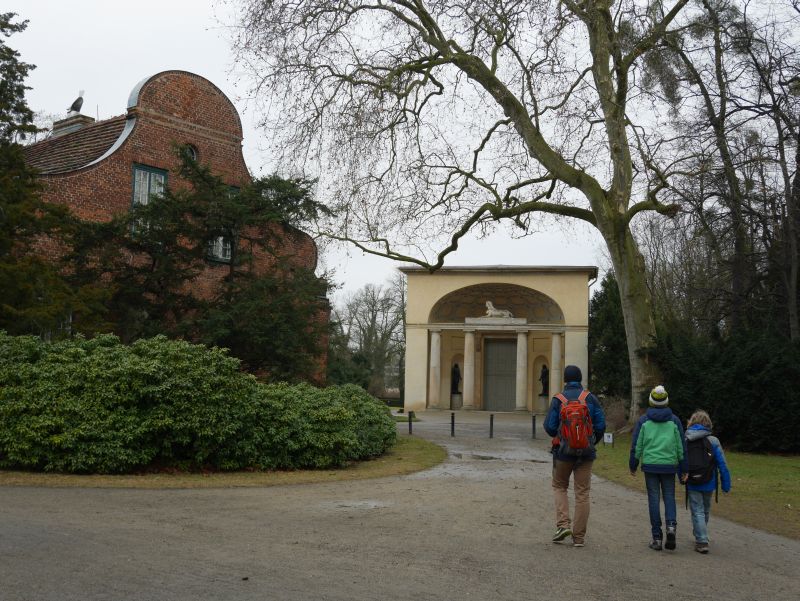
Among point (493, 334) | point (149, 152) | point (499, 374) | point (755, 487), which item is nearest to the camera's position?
point (755, 487)

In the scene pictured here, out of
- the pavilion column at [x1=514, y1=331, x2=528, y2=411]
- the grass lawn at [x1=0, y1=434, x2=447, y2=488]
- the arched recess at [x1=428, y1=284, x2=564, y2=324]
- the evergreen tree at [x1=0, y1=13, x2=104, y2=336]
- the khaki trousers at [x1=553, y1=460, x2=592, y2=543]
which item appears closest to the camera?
the khaki trousers at [x1=553, y1=460, x2=592, y2=543]

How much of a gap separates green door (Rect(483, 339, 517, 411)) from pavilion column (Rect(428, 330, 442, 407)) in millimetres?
2965

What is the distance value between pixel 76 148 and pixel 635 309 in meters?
17.8

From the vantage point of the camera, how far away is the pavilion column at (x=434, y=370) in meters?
40.1

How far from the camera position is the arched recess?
40375 mm

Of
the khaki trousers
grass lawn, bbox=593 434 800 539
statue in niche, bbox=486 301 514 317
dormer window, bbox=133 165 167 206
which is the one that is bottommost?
grass lawn, bbox=593 434 800 539

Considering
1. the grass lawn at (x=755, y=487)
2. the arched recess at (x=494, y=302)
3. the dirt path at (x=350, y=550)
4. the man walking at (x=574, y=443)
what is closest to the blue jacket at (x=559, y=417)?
the man walking at (x=574, y=443)

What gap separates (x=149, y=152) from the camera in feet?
86.8

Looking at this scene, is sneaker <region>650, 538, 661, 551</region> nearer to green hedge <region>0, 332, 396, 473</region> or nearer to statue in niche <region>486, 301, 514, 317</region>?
green hedge <region>0, 332, 396, 473</region>

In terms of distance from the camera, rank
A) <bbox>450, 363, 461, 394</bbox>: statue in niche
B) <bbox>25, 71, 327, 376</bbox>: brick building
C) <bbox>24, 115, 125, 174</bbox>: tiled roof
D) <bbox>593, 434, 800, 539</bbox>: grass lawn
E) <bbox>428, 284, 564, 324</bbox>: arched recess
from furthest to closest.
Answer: <bbox>450, 363, 461, 394</bbox>: statue in niche, <bbox>428, 284, 564, 324</bbox>: arched recess, <bbox>24, 115, 125, 174</bbox>: tiled roof, <bbox>25, 71, 327, 376</bbox>: brick building, <bbox>593, 434, 800, 539</bbox>: grass lawn

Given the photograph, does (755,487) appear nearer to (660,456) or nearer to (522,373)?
(660,456)

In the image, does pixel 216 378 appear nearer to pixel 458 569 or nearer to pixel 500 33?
pixel 458 569

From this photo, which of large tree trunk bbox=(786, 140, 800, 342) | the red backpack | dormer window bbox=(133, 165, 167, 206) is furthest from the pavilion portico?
the red backpack

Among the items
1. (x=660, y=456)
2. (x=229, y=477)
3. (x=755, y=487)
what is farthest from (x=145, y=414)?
(x=755, y=487)
